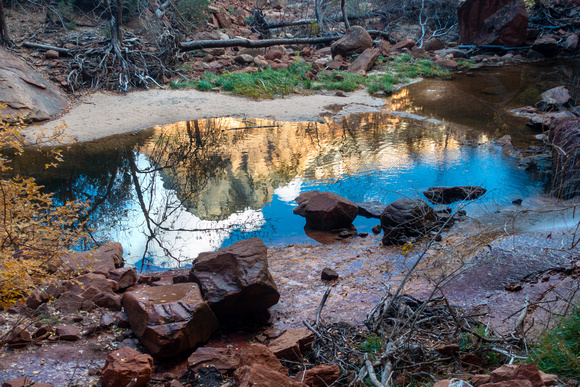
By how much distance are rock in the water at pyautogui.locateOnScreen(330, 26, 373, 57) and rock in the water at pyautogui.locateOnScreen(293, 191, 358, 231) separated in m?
12.1

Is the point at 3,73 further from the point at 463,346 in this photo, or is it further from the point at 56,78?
the point at 463,346

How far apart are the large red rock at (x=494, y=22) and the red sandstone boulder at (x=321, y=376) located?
64.2 ft

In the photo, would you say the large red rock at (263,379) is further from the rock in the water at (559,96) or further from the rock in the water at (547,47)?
the rock in the water at (547,47)

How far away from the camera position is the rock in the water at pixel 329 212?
5.97 metres

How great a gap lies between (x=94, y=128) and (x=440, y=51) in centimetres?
1526

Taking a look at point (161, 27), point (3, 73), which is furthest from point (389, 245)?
point (161, 27)

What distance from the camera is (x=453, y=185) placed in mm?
7012

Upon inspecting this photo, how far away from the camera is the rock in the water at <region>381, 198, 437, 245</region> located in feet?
17.8

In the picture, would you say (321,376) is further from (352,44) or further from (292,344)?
(352,44)

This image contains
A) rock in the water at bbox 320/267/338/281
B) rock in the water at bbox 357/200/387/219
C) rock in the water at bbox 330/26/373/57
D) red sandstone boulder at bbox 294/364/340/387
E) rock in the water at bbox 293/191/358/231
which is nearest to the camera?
red sandstone boulder at bbox 294/364/340/387

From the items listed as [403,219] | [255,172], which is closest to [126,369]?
[403,219]

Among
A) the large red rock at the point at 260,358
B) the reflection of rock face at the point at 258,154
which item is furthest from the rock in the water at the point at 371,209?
the large red rock at the point at 260,358

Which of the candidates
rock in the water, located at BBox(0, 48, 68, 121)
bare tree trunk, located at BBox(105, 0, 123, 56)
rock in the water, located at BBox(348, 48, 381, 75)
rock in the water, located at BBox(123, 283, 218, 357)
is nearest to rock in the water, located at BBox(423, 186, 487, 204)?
rock in the water, located at BBox(123, 283, 218, 357)

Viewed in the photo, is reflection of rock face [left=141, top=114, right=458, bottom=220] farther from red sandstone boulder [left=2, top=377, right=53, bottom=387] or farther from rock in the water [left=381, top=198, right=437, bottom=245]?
red sandstone boulder [left=2, top=377, right=53, bottom=387]
